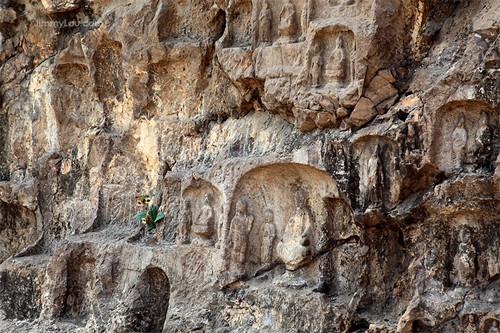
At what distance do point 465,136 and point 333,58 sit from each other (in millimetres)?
1834

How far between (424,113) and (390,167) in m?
0.68

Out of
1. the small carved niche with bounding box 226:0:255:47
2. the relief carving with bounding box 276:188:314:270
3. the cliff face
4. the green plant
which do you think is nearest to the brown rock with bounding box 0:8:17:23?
the cliff face

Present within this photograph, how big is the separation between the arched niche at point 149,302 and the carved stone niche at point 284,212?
4.04ft

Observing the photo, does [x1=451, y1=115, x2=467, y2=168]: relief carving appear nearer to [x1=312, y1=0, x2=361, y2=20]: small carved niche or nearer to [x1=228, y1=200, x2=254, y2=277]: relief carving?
[x1=312, y1=0, x2=361, y2=20]: small carved niche

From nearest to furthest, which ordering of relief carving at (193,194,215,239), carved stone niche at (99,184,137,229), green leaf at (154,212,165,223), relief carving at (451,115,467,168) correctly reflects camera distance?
relief carving at (451,115,467,168) < relief carving at (193,194,215,239) < green leaf at (154,212,165,223) < carved stone niche at (99,184,137,229)

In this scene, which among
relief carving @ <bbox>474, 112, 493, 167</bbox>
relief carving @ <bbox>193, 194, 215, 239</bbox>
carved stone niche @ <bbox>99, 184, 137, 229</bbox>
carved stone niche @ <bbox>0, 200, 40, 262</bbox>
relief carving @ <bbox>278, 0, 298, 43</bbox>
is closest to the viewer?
relief carving @ <bbox>474, 112, 493, 167</bbox>

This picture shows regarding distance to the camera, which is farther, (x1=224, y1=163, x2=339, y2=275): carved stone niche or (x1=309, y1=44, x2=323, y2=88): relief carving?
(x1=224, y1=163, x2=339, y2=275): carved stone niche

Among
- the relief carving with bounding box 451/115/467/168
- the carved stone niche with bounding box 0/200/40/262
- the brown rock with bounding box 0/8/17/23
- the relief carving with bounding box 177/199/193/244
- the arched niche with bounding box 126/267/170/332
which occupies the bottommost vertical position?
the arched niche with bounding box 126/267/170/332

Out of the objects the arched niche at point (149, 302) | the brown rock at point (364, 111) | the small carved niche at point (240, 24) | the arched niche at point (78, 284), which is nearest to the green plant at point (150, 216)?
the arched niche at point (149, 302)

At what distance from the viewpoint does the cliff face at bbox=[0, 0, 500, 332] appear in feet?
28.8

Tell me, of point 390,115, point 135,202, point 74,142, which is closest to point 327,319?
point 390,115

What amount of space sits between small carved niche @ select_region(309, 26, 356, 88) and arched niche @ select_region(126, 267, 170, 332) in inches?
133

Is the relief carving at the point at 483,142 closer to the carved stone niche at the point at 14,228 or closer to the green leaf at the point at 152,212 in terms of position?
the green leaf at the point at 152,212

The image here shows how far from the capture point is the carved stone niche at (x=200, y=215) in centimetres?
1099
